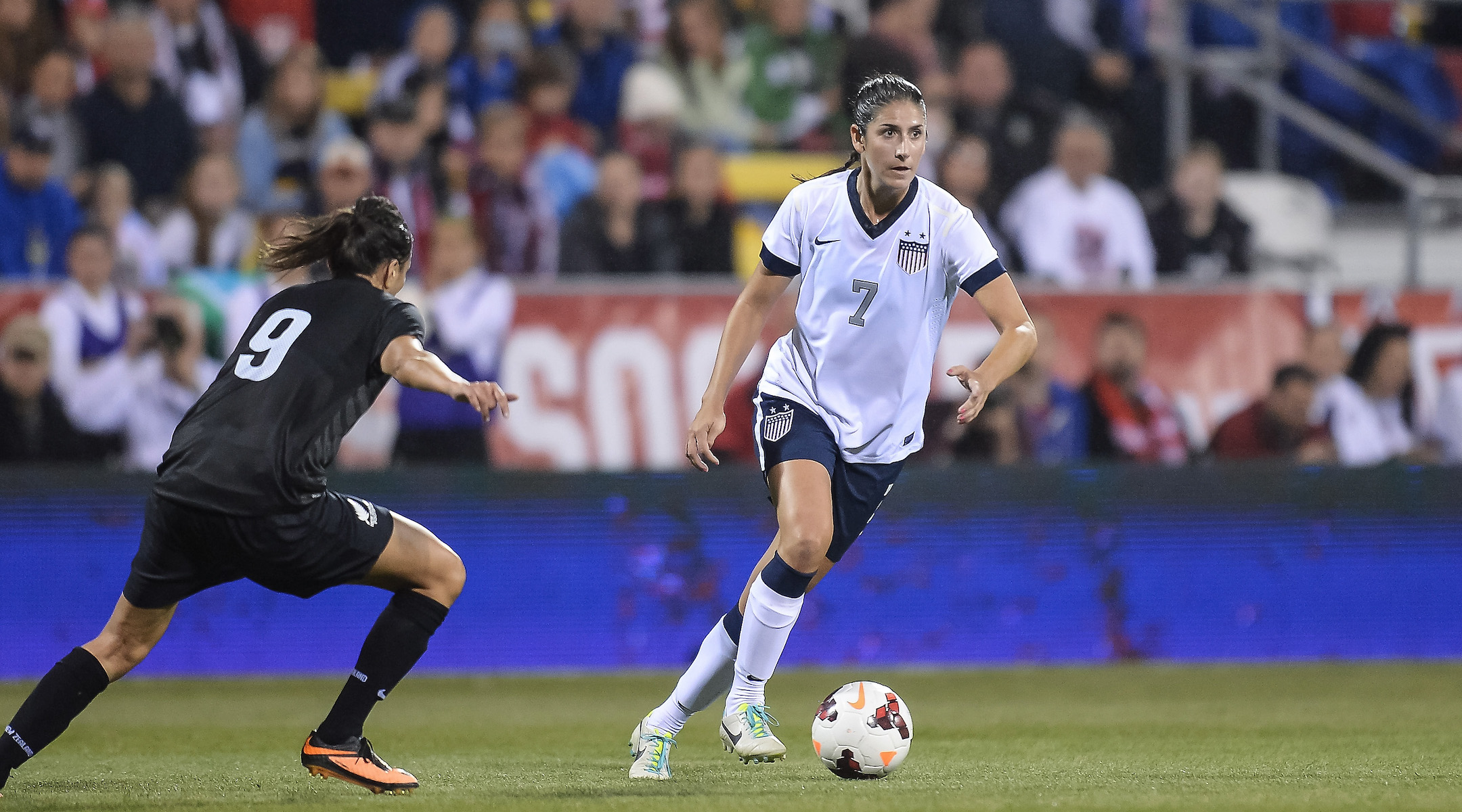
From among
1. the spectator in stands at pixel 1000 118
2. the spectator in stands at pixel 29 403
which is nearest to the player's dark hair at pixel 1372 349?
the spectator in stands at pixel 1000 118

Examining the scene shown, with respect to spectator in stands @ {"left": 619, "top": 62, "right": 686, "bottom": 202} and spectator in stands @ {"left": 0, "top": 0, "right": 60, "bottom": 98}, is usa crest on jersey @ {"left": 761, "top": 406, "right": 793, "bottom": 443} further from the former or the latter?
spectator in stands @ {"left": 0, "top": 0, "right": 60, "bottom": 98}

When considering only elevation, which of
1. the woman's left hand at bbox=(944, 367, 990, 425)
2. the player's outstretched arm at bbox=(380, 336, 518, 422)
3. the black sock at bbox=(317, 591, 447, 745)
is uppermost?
the player's outstretched arm at bbox=(380, 336, 518, 422)

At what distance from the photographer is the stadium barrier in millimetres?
9797

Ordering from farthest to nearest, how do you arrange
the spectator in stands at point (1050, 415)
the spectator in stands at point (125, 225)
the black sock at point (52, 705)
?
the spectator in stands at point (125, 225)
the spectator in stands at point (1050, 415)
the black sock at point (52, 705)

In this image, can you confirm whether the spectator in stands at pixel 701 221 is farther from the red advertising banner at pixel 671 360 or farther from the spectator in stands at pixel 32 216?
the spectator in stands at pixel 32 216

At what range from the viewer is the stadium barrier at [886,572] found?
32.1 feet

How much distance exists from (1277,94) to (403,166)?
739 centimetres

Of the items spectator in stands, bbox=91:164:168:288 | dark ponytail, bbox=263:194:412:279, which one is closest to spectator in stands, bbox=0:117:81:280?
spectator in stands, bbox=91:164:168:288

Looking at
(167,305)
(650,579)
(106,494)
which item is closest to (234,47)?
(167,305)

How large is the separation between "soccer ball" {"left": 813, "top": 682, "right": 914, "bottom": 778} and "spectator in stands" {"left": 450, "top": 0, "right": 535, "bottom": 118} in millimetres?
7691

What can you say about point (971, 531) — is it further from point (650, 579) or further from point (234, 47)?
point (234, 47)

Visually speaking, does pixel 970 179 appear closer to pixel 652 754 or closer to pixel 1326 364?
pixel 1326 364

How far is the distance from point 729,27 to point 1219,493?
17.8 feet

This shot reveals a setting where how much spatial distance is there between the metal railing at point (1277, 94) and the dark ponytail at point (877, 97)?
27.8 ft
